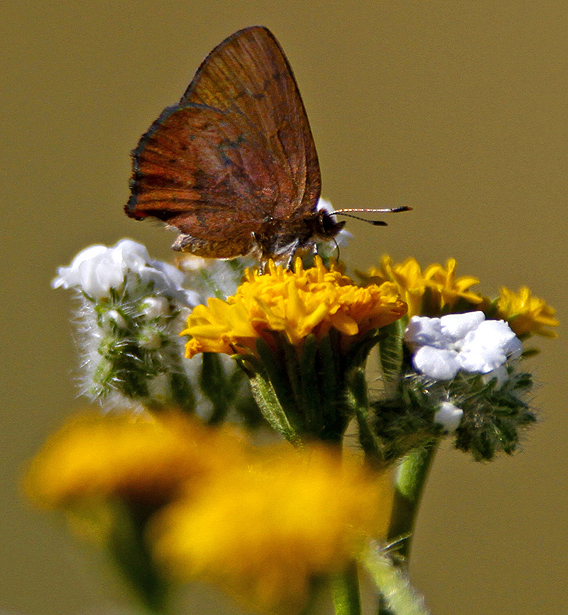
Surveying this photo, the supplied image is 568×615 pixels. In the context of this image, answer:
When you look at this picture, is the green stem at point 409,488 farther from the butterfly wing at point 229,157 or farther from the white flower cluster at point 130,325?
the butterfly wing at point 229,157

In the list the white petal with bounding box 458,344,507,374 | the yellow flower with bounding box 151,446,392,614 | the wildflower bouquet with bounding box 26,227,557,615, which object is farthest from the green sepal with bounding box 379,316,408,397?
the yellow flower with bounding box 151,446,392,614

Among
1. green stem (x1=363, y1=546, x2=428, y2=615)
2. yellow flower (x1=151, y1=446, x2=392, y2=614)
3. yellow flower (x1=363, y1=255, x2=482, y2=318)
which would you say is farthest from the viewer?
yellow flower (x1=363, y1=255, x2=482, y2=318)

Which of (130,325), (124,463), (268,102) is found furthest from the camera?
(268,102)

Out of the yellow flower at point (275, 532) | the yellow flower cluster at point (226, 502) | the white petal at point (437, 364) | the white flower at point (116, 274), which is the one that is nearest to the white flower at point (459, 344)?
the white petal at point (437, 364)

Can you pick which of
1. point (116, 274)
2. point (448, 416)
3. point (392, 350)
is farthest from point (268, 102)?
point (448, 416)

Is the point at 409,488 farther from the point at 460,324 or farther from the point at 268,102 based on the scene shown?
the point at 268,102

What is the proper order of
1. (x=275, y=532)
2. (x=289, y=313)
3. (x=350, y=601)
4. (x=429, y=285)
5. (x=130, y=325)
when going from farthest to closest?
1. (x=130, y=325)
2. (x=429, y=285)
3. (x=289, y=313)
4. (x=350, y=601)
5. (x=275, y=532)

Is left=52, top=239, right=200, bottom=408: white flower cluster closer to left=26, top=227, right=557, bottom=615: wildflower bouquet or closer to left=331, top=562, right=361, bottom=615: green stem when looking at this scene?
left=26, top=227, right=557, bottom=615: wildflower bouquet
